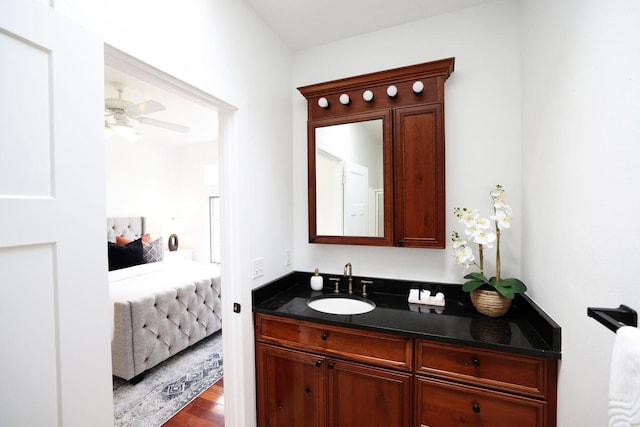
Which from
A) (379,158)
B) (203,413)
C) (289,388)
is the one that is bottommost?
(203,413)

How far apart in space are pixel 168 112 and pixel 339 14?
102 inches

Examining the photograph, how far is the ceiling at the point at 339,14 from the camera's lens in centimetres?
158

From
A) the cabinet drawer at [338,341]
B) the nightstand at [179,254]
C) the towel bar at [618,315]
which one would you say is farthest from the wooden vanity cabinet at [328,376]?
the nightstand at [179,254]

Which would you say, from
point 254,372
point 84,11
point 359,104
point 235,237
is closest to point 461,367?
point 254,372

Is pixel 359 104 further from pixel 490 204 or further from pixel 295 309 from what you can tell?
pixel 295 309

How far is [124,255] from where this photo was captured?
347 cm

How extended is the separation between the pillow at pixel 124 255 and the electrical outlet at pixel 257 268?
2.71 meters

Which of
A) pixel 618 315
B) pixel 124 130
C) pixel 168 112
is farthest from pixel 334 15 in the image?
pixel 168 112

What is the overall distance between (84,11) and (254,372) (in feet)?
5.68

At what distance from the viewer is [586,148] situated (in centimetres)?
87

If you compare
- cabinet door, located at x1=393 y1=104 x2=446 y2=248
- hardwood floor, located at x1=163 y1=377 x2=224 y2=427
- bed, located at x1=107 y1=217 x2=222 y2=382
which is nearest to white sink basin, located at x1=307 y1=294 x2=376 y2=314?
cabinet door, located at x1=393 y1=104 x2=446 y2=248

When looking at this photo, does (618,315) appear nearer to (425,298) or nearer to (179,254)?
(425,298)

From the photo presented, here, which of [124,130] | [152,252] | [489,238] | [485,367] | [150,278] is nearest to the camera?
[485,367]

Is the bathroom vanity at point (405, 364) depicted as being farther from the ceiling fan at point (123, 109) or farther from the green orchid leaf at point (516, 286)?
the ceiling fan at point (123, 109)
